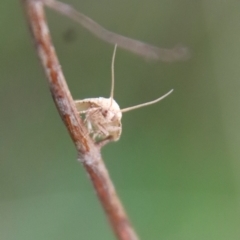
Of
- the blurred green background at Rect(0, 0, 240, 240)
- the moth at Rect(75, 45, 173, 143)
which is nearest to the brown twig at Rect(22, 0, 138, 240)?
the moth at Rect(75, 45, 173, 143)

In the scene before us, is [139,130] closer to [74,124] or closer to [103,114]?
[103,114]

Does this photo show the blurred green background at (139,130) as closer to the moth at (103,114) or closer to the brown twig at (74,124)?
the moth at (103,114)

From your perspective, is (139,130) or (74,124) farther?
(139,130)

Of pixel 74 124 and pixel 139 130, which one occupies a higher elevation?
pixel 139 130

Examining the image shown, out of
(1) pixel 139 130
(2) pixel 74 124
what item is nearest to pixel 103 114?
(2) pixel 74 124

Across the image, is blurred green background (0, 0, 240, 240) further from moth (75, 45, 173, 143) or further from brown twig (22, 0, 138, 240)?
brown twig (22, 0, 138, 240)

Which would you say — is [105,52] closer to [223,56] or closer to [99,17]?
[99,17]

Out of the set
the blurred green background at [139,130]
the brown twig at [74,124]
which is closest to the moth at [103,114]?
the brown twig at [74,124]
